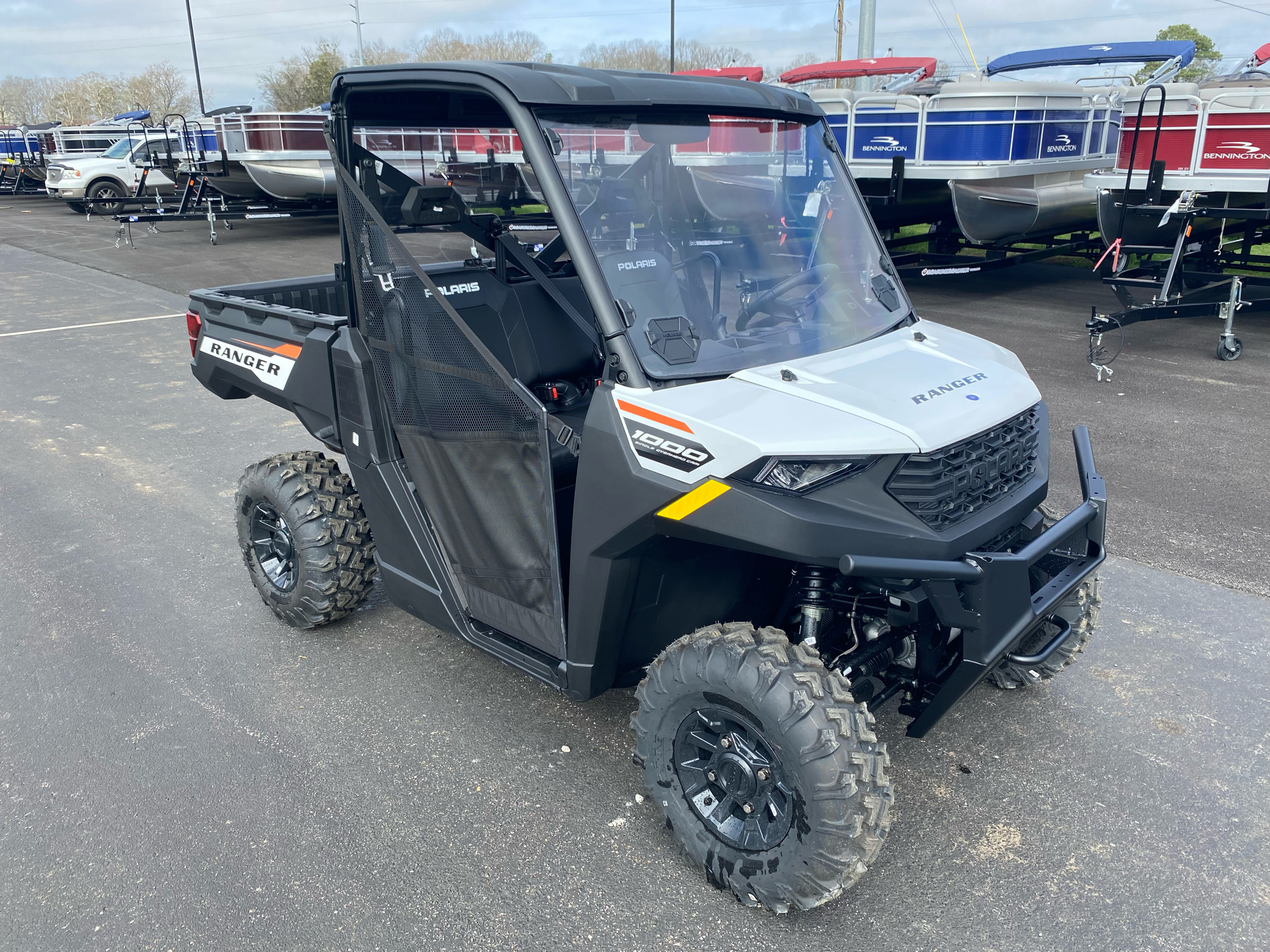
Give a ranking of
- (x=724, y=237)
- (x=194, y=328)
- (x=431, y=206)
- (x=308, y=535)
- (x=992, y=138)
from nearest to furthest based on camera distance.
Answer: (x=724, y=237) < (x=431, y=206) < (x=308, y=535) < (x=194, y=328) < (x=992, y=138)

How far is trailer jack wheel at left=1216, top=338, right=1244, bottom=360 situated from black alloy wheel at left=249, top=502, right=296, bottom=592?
803cm

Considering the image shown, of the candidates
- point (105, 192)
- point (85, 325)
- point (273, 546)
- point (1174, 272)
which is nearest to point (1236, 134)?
point (1174, 272)

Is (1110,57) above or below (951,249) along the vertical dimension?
above

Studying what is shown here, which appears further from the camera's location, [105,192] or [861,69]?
[105,192]

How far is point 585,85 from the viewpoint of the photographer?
2.73 m

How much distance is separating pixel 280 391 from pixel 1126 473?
4.73m

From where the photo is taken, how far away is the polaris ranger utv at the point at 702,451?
2463mm

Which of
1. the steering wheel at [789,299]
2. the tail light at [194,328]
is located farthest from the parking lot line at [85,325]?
the steering wheel at [789,299]

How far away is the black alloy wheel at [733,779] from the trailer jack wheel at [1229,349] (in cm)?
784

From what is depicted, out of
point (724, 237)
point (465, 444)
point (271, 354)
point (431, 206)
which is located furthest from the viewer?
point (271, 354)

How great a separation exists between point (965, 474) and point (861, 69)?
1119 cm

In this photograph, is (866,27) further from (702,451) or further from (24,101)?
(24,101)

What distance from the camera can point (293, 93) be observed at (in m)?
63.1

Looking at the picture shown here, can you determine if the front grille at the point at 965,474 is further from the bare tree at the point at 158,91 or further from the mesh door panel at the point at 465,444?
the bare tree at the point at 158,91
